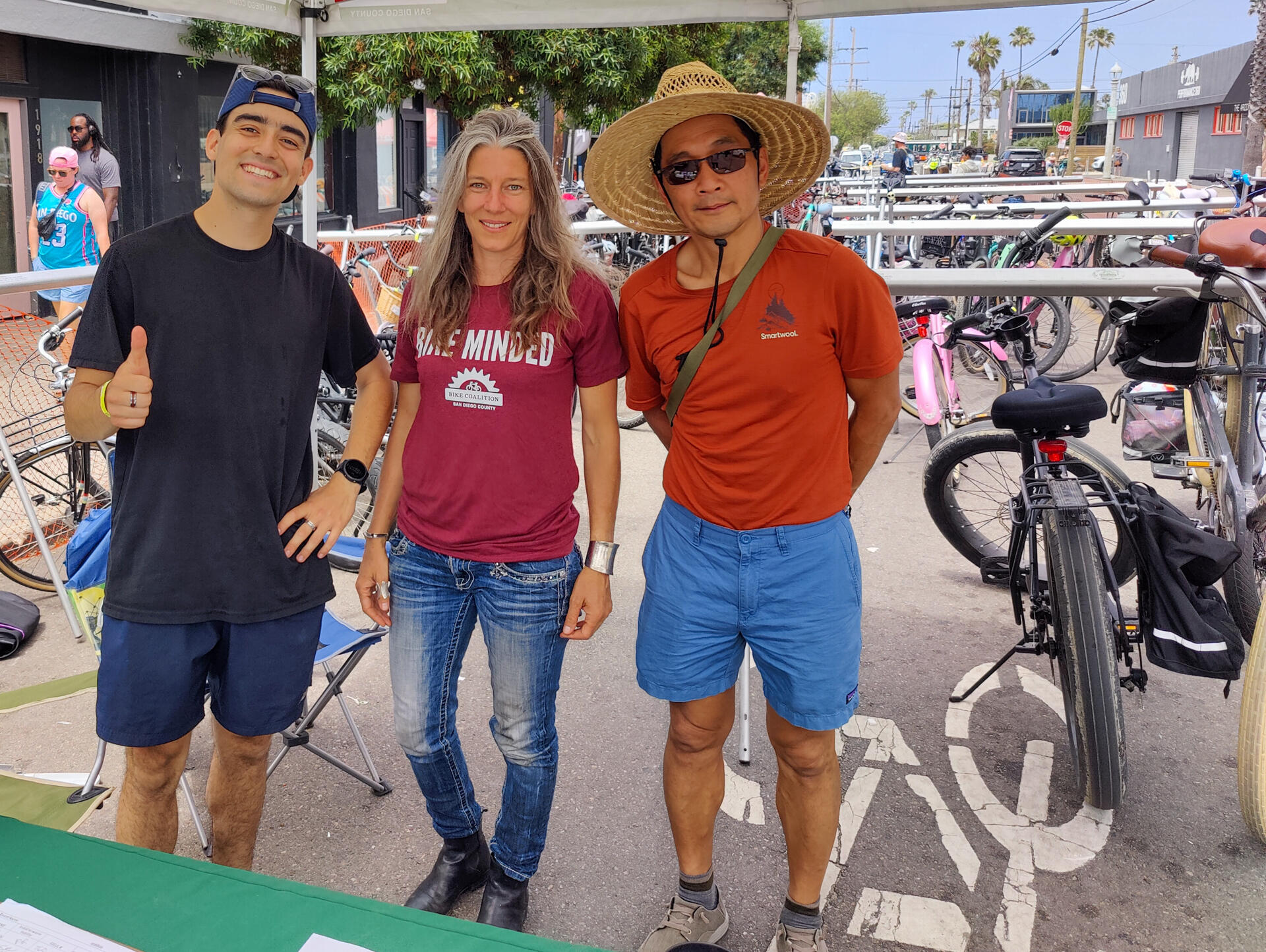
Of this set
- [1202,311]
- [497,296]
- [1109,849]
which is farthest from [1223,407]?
[497,296]

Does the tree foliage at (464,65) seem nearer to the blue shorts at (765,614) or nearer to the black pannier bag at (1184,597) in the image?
the black pannier bag at (1184,597)

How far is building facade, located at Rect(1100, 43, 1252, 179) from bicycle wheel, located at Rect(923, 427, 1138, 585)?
142ft

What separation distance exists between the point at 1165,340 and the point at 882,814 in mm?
2075

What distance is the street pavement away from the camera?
275 cm

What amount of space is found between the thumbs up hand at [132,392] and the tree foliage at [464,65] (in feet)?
24.4

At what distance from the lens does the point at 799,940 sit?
8.14 feet

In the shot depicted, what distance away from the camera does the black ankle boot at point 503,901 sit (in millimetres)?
2604

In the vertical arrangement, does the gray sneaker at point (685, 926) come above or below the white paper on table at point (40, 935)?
below

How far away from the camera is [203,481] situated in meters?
2.22

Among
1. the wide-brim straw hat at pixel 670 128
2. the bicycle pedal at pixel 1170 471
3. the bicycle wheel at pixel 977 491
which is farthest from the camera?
the bicycle wheel at pixel 977 491

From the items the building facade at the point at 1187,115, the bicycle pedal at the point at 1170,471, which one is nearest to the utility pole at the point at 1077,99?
the building facade at the point at 1187,115

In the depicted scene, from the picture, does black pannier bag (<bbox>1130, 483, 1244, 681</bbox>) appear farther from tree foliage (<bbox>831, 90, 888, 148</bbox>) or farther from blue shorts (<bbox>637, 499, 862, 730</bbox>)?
tree foliage (<bbox>831, 90, 888, 148</bbox>)

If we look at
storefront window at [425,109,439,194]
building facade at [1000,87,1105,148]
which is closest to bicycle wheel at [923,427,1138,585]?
storefront window at [425,109,439,194]

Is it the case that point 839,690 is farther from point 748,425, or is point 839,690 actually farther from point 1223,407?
point 1223,407
